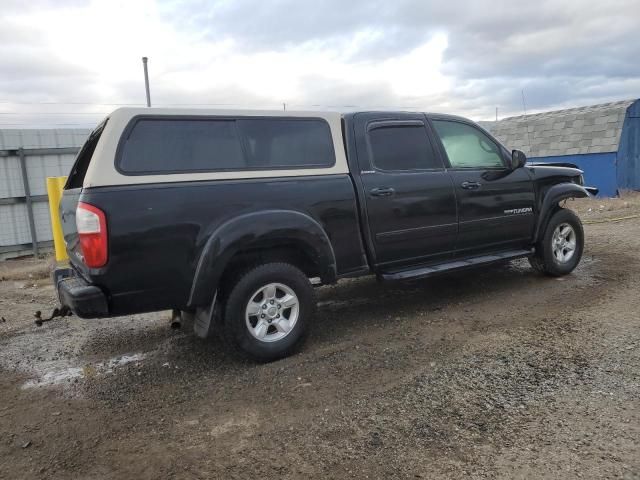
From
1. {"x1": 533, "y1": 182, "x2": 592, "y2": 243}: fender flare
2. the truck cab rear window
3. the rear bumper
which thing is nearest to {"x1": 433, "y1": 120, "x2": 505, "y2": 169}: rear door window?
{"x1": 533, "y1": 182, "x2": 592, "y2": 243}: fender flare

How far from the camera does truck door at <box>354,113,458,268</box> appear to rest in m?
4.59

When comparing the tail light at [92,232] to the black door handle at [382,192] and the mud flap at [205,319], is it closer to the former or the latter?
the mud flap at [205,319]

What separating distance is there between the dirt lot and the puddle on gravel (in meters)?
0.02

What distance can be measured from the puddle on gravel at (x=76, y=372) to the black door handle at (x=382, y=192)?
247 cm

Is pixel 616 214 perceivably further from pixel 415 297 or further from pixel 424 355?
pixel 424 355

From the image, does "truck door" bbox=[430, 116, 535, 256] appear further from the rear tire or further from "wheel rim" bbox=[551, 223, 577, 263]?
"wheel rim" bbox=[551, 223, 577, 263]

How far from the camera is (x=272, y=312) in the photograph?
404 centimetres

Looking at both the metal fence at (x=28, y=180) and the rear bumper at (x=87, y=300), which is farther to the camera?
the metal fence at (x=28, y=180)

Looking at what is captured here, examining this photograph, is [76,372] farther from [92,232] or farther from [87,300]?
[92,232]

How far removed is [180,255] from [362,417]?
1683mm

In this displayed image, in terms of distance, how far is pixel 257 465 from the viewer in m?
2.72

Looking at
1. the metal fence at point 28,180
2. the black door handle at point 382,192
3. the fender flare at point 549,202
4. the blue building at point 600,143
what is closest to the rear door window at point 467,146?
the fender flare at point 549,202

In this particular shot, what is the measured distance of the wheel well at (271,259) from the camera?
4012 mm

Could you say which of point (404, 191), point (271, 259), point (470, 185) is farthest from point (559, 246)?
point (271, 259)
